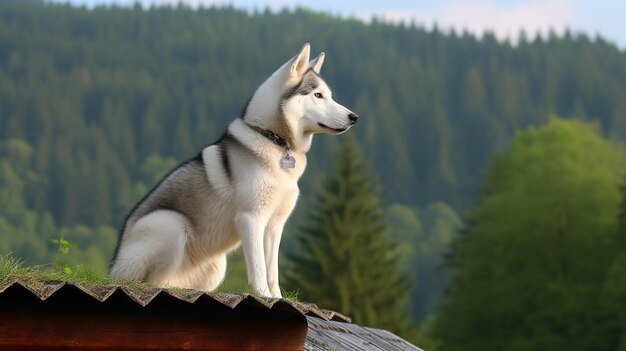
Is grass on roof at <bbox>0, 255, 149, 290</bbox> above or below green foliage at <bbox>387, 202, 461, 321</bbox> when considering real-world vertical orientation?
above

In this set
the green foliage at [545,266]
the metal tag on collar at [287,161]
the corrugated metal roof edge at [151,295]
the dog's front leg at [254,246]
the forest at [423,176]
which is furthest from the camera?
the forest at [423,176]

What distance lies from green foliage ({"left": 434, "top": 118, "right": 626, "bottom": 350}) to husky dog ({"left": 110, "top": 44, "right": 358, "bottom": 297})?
4185 centimetres

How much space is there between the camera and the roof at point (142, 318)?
7227mm

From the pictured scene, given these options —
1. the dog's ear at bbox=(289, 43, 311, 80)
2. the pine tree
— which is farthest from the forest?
the dog's ear at bbox=(289, 43, 311, 80)

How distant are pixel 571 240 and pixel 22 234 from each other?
258 ft

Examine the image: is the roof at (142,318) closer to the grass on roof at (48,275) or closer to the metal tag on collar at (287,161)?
the grass on roof at (48,275)

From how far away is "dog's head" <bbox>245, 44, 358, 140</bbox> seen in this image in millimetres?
11039

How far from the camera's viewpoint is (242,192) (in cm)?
1093

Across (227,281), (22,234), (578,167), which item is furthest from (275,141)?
(22,234)

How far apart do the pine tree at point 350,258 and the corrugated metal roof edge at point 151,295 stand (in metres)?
40.6

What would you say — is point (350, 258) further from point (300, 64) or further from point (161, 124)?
point (161, 124)

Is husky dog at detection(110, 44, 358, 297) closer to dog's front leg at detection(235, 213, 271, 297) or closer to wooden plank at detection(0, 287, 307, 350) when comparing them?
dog's front leg at detection(235, 213, 271, 297)

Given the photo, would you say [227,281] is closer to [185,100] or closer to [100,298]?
[100,298]

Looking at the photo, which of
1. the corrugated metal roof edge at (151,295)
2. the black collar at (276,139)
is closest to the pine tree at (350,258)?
the black collar at (276,139)
